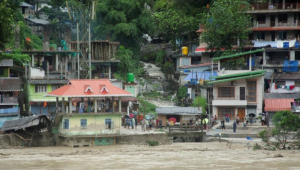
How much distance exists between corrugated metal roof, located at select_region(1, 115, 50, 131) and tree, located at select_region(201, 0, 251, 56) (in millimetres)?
20316

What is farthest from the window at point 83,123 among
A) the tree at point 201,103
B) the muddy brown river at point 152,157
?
the tree at point 201,103

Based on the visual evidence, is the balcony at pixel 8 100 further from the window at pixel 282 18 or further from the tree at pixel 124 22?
the window at pixel 282 18

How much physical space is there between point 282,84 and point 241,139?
1218 centimetres

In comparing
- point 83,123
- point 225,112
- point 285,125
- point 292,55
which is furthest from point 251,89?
point 83,123

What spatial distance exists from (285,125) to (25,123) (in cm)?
1878

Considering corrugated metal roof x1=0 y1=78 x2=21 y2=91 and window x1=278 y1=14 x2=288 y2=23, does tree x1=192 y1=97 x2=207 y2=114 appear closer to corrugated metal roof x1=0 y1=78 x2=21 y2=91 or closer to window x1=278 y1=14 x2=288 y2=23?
window x1=278 y1=14 x2=288 y2=23

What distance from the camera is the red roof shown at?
51.3 metres

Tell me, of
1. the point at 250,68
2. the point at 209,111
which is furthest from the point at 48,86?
the point at 250,68

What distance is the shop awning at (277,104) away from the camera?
195 ft

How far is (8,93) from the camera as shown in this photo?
57.7 metres

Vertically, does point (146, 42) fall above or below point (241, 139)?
above

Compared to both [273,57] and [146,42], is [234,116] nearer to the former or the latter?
[273,57]

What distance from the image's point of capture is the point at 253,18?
229ft

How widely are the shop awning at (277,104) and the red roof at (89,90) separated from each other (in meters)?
14.1
